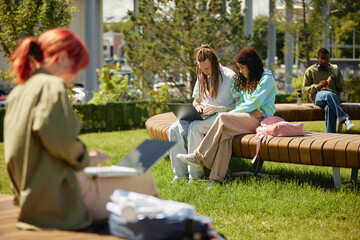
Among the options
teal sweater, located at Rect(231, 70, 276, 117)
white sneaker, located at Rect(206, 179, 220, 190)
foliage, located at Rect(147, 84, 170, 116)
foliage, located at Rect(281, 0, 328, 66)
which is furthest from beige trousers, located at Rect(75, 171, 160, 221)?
foliage, located at Rect(281, 0, 328, 66)

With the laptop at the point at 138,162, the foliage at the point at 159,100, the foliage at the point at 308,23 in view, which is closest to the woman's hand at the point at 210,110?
the laptop at the point at 138,162

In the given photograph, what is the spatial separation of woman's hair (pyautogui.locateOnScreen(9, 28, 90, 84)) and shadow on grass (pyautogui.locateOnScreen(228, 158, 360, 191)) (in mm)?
3915

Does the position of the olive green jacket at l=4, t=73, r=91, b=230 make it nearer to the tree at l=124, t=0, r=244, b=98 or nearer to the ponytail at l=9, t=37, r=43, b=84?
the ponytail at l=9, t=37, r=43, b=84

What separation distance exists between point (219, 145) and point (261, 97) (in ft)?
2.45

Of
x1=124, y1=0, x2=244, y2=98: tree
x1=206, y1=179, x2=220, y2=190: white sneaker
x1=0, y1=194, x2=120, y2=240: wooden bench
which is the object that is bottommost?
x1=206, y1=179, x2=220, y2=190: white sneaker

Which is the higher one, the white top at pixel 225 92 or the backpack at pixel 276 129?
the white top at pixel 225 92

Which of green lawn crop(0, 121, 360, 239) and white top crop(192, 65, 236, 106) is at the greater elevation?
white top crop(192, 65, 236, 106)

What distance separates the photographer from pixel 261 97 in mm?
6488

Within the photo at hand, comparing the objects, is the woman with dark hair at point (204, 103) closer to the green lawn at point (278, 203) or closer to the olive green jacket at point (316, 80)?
the green lawn at point (278, 203)

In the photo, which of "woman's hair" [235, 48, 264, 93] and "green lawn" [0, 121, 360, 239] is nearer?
"green lawn" [0, 121, 360, 239]

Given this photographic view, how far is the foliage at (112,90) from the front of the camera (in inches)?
574

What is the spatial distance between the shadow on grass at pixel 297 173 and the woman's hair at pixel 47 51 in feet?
12.8

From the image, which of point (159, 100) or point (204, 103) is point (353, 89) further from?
point (204, 103)

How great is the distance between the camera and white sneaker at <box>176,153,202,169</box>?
637 cm
